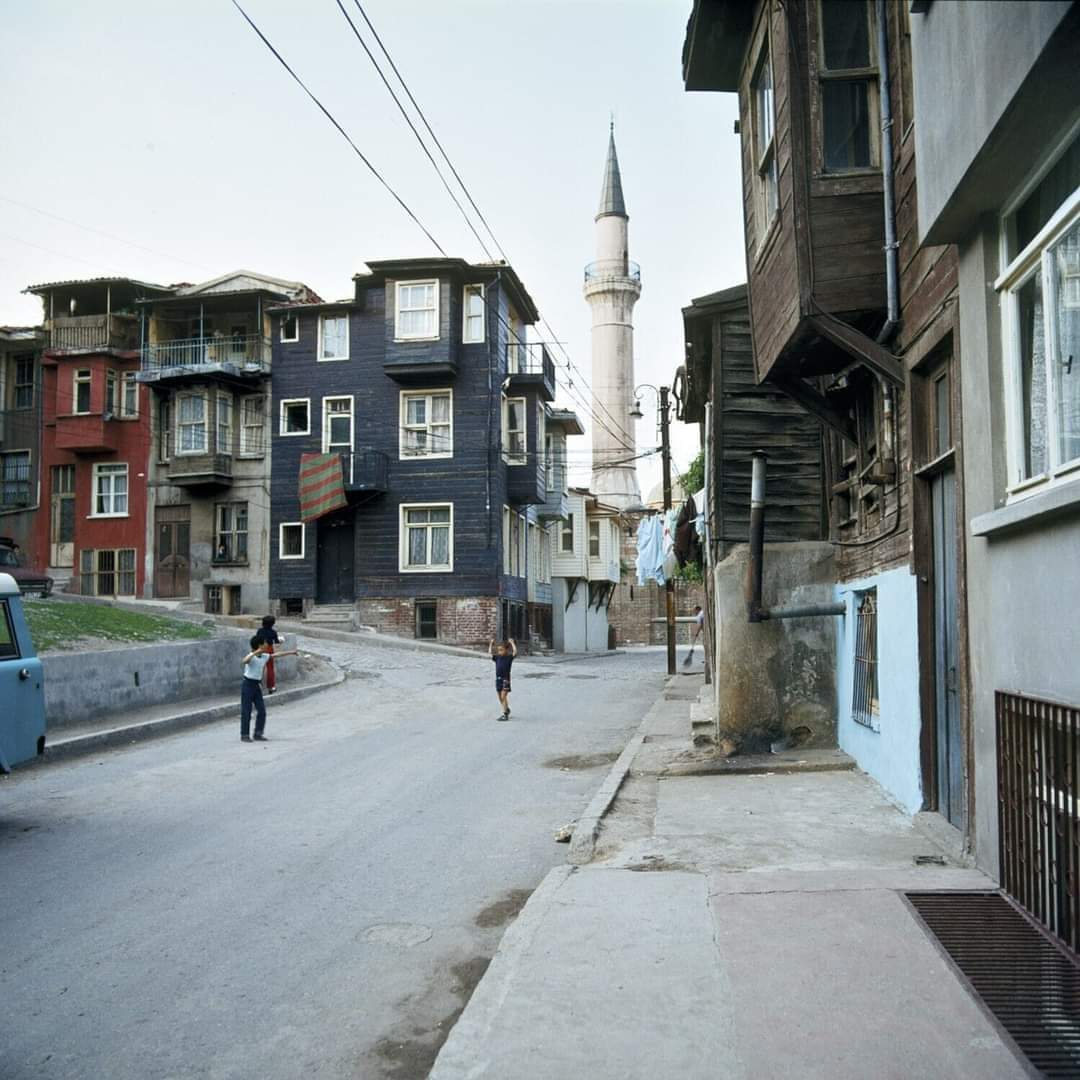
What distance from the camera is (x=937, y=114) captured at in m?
6.15

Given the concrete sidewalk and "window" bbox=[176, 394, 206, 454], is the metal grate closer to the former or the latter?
the concrete sidewalk

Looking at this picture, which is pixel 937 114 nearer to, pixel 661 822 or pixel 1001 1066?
pixel 1001 1066

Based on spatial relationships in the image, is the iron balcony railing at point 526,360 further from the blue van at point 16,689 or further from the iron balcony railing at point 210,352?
the blue van at point 16,689

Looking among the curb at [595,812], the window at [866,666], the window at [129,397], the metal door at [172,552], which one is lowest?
the curb at [595,812]

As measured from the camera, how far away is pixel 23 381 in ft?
140

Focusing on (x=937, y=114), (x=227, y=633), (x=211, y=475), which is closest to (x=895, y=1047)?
(x=937, y=114)

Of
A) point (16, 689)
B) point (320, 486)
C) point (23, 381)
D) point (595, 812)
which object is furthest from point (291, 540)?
point (595, 812)

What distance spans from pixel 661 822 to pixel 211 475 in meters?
32.0

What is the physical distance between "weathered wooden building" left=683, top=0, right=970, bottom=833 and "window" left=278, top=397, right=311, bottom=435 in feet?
94.0

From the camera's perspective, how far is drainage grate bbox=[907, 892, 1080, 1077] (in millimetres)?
4188

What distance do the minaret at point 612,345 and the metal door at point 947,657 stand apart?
5761cm

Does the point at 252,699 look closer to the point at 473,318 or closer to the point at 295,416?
the point at 473,318

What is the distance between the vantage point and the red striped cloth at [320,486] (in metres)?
36.4

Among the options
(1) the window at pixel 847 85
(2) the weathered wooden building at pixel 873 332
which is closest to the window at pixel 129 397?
(2) the weathered wooden building at pixel 873 332
